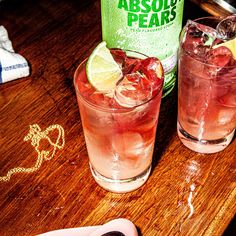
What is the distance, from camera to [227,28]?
91cm

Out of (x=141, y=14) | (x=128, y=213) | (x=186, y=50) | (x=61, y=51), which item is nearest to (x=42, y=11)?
(x=61, y=51)

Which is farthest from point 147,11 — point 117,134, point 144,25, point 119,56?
point 117,134

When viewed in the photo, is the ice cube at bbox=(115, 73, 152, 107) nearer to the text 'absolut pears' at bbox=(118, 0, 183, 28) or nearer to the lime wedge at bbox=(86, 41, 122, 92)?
the lime wedge at bbox=(86, 41, 122, 92)

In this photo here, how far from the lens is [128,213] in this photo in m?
0.86

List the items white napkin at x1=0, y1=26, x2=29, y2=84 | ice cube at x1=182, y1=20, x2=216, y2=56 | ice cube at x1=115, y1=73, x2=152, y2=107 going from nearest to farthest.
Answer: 1. ice cube at x1=115, y1=73, x2=152, y2=107
2. ice cube at x1=182, y1=20, x2=216, y2=56
3. white napkin at x1=0, y1=26, x2=29, y2=84

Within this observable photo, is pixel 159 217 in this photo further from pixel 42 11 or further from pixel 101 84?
pixel 42 11

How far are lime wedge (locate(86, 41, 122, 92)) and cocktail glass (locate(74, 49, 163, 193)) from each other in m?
0.01

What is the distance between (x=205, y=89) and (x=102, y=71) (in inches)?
8.3

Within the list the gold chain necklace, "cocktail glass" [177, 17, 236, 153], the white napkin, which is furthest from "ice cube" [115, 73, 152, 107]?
the white napkin

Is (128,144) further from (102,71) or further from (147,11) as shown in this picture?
(147,11)

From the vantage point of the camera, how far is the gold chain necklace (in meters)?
0.94

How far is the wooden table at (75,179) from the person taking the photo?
0.85 m

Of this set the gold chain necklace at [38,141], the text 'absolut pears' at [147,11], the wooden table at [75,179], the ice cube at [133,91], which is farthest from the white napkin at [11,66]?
the ice cube at [133,91]

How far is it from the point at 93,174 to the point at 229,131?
0.30 metres
